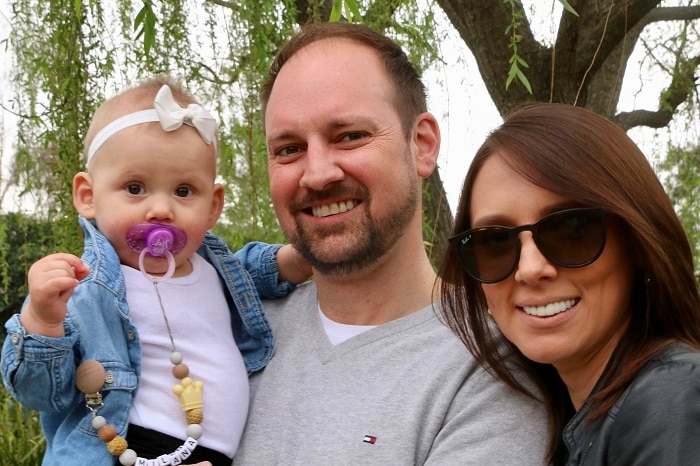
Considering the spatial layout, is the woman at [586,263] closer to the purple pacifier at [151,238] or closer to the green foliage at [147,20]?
the purple pacifier at [151,238]

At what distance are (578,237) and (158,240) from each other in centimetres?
96

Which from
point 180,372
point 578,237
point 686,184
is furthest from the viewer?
point 686,184

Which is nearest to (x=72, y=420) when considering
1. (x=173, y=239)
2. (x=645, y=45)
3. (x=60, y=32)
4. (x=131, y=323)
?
(x=131, y=323)

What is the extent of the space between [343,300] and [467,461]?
1.96 feet

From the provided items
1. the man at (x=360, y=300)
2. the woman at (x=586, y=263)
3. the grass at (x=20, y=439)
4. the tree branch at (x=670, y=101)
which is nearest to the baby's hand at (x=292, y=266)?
the man at (x=360, y=300)

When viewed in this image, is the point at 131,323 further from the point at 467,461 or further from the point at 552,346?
the point at 552,346

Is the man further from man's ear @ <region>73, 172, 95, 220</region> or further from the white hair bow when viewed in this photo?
man's ear @ <region>73, 172, 95, 220</region>

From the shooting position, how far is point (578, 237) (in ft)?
4.52

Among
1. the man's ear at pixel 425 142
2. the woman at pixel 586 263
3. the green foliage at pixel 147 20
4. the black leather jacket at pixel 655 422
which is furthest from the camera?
the green foliage at pixel 147 20

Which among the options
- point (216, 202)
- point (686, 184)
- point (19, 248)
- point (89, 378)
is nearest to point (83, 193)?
point (216, 202)

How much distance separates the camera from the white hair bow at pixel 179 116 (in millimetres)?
1882

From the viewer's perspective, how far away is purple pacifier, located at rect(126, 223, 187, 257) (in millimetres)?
1830

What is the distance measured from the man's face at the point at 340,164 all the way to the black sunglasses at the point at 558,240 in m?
0.52

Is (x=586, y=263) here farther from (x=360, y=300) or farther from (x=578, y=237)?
(x=360, y=300)
